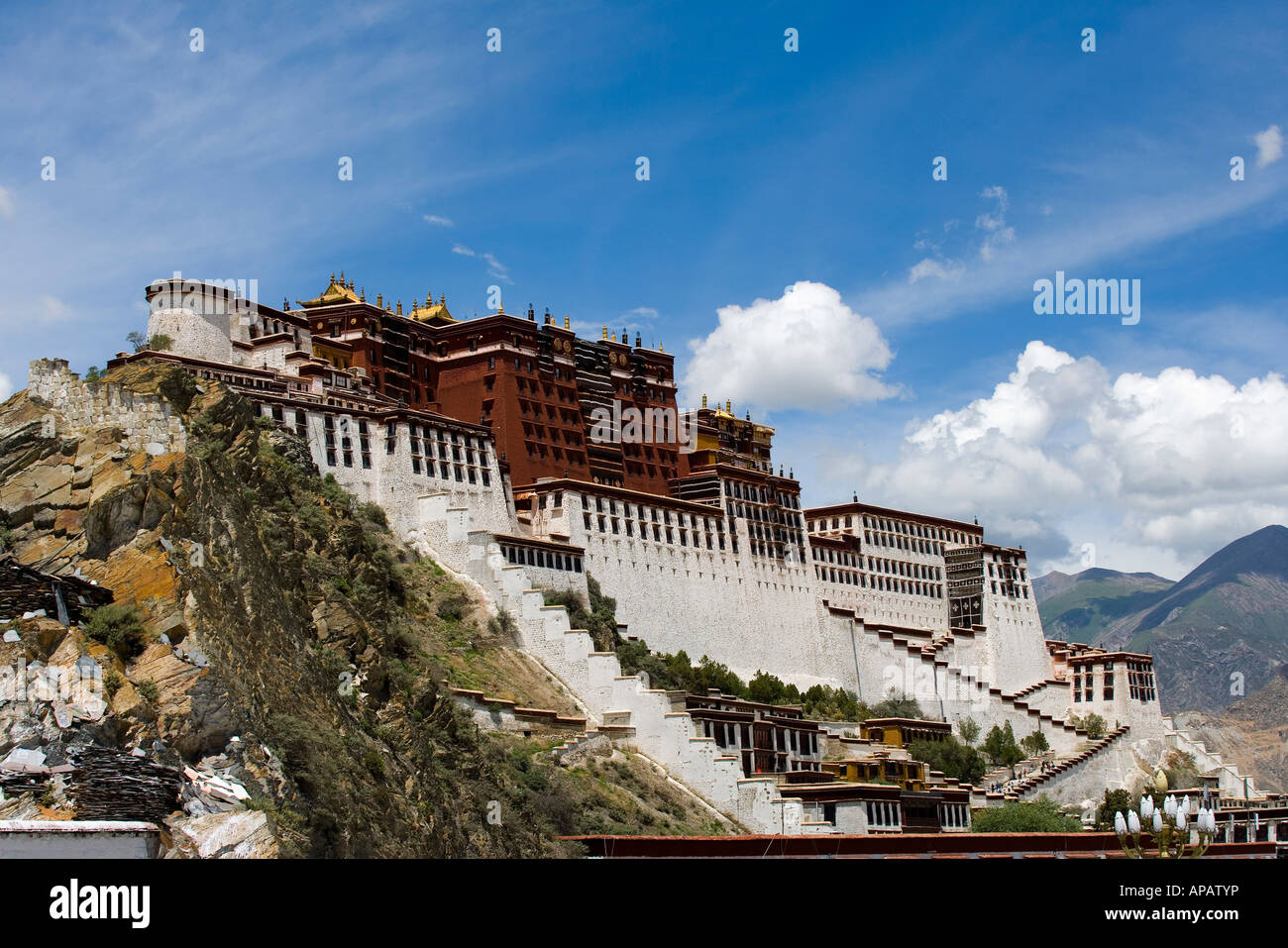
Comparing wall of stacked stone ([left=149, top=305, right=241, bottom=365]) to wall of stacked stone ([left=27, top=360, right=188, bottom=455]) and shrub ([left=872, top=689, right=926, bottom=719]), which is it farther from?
shrub ([left=872, top=689, right=926, bottom=719])

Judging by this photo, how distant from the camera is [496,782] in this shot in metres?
52.5


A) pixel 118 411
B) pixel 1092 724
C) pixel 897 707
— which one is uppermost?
pixel 118 411

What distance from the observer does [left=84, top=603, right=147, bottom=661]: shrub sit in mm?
30609

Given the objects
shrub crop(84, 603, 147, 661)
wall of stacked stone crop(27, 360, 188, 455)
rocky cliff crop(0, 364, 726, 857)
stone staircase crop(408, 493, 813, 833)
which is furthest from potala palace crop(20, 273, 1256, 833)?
shrub crop(84, 603, 147, 661)

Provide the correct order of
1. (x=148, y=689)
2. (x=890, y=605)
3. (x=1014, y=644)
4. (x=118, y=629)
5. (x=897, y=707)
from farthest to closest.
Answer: (x=1014, y=644)
(x=890, y=605)
(x=897, y=707)
(x=118, y=629)
(x=148, y=689)

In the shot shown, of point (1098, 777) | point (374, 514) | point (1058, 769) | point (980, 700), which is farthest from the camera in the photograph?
point (980, 700)

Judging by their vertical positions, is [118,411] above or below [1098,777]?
above

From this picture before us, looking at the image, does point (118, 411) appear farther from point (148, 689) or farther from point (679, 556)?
point (679, 556)

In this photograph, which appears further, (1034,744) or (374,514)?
(1034,744)

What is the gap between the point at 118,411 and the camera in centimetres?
3981

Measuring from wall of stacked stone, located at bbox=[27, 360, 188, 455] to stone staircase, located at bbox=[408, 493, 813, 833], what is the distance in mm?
26646

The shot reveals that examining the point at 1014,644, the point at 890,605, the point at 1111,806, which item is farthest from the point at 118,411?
the point at 1014,644

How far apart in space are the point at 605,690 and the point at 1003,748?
32.2m
